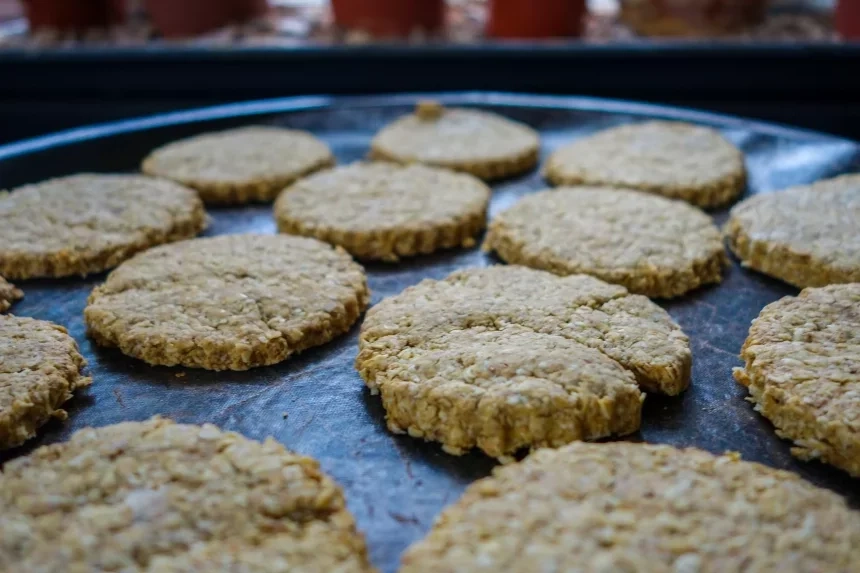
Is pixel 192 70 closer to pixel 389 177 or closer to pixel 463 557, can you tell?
pixel 389 177

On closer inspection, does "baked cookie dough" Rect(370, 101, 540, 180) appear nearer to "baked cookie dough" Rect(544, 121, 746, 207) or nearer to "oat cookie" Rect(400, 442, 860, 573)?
"baked cookie dough" Rect(544, 121, 746, 207)

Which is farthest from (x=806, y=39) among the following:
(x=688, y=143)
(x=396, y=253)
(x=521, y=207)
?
(x=396, y=253)

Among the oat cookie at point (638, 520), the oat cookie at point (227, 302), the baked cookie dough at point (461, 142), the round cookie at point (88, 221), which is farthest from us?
the baked cookie dough at point (461, 142)

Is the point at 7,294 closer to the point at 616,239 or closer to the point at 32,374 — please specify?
the point at 32,374

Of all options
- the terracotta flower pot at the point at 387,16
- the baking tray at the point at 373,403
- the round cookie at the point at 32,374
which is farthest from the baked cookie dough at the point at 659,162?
the round cookie at the point at 32,374

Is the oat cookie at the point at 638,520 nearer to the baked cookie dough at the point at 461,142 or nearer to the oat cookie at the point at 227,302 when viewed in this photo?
the oat cookie at the point at 227,302

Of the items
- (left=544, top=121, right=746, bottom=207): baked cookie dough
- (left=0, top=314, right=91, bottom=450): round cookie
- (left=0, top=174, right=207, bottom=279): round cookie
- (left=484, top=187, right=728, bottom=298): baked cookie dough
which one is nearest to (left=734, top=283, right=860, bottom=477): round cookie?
(left=484, top=187, right=728, bottom=298): baked cookie dough
